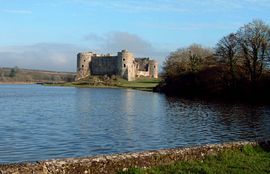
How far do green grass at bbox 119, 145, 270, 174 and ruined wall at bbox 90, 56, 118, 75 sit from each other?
126m

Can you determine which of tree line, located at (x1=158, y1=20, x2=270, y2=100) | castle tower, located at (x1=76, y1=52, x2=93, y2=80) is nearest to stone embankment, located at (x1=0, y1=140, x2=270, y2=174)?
tree line, located at (x1=158, y1=20, x2=270, y2=100)

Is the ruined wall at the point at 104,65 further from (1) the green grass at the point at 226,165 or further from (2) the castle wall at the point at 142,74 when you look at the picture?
(1) the green grass at the point at 226,165

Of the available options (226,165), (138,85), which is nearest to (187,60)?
(138,85)

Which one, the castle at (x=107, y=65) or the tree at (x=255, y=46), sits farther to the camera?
the castle at (x=107, y=65)

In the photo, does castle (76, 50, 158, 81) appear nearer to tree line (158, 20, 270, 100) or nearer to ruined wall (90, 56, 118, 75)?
ruined wall (90, 56, 118, 75)

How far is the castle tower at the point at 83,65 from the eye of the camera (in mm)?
138500

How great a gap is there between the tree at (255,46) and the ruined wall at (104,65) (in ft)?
269

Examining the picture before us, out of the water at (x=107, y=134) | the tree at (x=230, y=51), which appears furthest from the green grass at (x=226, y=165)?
the tree at (x=230, y=51)

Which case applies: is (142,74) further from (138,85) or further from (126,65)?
(138,85)

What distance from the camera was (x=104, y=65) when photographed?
139250 mm

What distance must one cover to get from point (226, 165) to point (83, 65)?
130 m

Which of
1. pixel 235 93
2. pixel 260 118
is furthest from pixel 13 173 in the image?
pixel 235 93

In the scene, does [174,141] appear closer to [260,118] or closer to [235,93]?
[260,118]

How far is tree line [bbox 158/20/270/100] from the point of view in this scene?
183 feet
